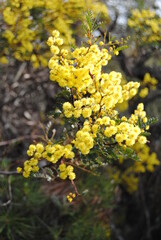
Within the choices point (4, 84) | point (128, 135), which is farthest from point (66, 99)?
point (4, 84)

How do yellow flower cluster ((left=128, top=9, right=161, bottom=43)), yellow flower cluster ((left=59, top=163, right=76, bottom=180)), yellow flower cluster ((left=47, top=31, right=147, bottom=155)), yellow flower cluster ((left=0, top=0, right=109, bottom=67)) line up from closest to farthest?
yellow flower cluster ((left=47, top=31, right=147, bottom=155)) < yellow flower cluster ((left=59, top=163, right=76, bottom=180)) < yellow flower cluster ((left=0, top=0, right=109, bottom=67)) < yellow flower cluster ((left=128, top=9, right=161, bottom=43))

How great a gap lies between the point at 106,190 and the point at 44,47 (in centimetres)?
144

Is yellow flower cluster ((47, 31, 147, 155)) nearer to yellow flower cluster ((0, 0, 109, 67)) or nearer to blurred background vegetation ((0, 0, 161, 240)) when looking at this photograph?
Answer: blurred background vegetation ((0, 0, 161, 240))

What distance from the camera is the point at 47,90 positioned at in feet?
12.0

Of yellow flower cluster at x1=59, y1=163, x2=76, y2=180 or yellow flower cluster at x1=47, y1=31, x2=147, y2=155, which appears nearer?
yellow flower cluster at x1=47, y1=31, x2=147, y2=155

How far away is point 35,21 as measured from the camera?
2574 millimetres

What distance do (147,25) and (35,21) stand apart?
0.97m

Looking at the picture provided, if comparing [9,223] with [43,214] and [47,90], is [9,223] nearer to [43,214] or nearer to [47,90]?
[43,214]

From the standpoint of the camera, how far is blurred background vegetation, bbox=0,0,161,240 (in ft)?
7.87

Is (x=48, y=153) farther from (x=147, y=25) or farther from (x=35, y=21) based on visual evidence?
(x=147, y=25)

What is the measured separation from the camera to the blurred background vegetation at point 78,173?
7.87ft

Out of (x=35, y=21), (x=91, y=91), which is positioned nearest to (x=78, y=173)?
(x=35, y=21)

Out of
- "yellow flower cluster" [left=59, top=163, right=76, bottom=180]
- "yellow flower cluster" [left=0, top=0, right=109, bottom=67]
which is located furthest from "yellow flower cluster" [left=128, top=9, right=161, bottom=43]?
"yellow flower cluster" [left=59, top=163, right=76, bottom=180]

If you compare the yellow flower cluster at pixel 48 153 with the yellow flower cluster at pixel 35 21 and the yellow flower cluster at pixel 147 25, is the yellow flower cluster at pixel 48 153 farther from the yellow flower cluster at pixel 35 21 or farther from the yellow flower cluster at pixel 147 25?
the yellow flower cluster at pixel 147 25
